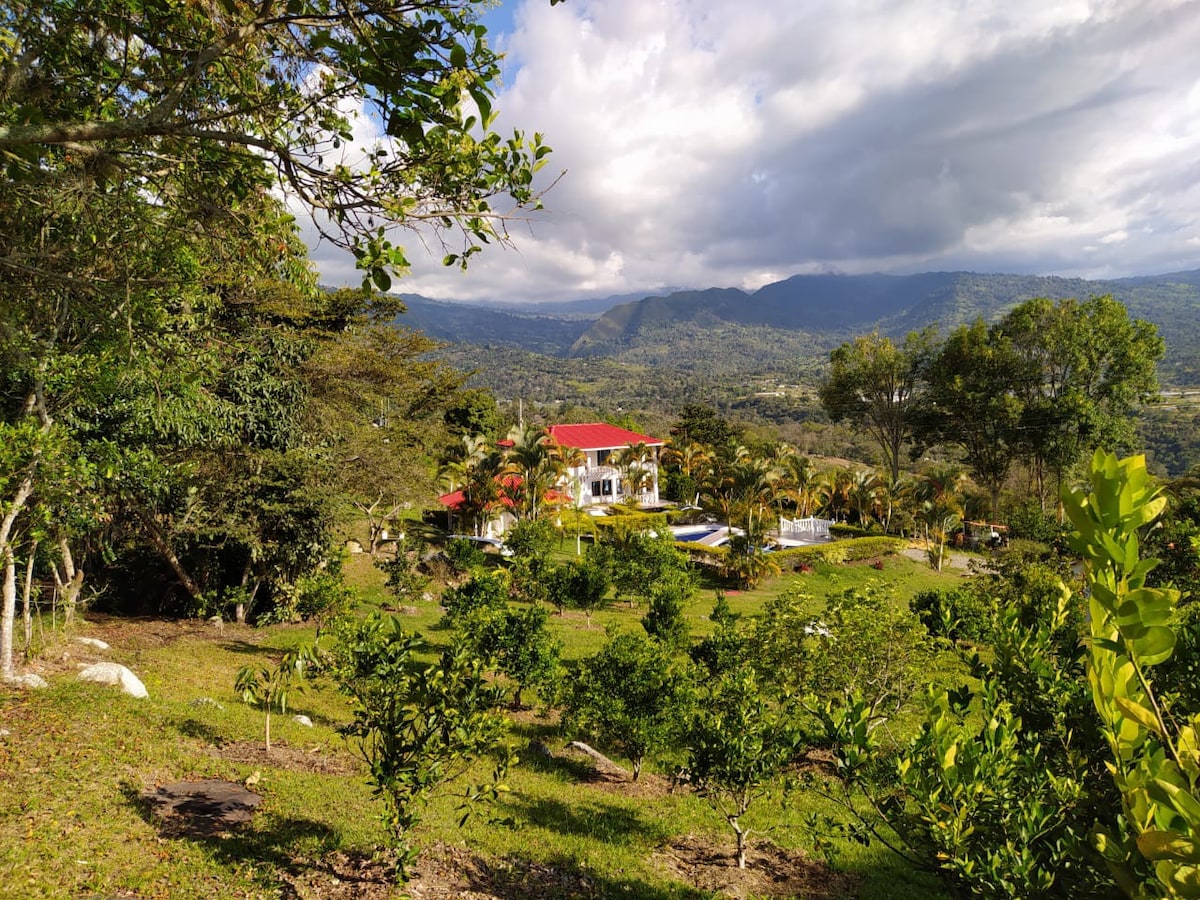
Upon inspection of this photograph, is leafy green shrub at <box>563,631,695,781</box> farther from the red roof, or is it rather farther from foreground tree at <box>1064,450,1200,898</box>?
the red roof

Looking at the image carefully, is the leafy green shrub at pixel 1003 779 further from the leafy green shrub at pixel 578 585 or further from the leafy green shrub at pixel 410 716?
the leafy green shrub at pixel 578 585

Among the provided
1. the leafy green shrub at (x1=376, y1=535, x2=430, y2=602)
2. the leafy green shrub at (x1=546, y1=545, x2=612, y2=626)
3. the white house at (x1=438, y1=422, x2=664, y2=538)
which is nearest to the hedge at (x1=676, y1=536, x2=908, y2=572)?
the leafy green shrub at (x1=546, y1=545, x2=612, y2=626)

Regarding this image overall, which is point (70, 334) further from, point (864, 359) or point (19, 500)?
point (864, 359)

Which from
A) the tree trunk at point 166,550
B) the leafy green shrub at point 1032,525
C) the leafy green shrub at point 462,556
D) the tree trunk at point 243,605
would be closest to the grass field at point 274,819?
the tree trunk at point 166,550

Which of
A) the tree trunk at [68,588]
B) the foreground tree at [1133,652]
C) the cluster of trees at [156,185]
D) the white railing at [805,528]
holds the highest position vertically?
the cluster of trees at [156,185]

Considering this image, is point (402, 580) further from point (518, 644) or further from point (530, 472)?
point (530, 472)

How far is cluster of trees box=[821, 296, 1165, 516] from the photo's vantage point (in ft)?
95.3

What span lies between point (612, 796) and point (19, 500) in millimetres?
7766

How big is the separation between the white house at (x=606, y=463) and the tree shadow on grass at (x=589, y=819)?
107 feet

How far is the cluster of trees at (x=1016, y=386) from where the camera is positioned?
29.1 meters

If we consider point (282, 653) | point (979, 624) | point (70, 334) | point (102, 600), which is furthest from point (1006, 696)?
point (102, 600)

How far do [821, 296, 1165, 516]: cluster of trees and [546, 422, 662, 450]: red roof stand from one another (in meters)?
14.3

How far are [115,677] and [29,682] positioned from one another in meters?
0.96

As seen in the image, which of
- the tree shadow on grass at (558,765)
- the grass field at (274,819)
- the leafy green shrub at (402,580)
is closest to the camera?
the grass field at (274,819)
